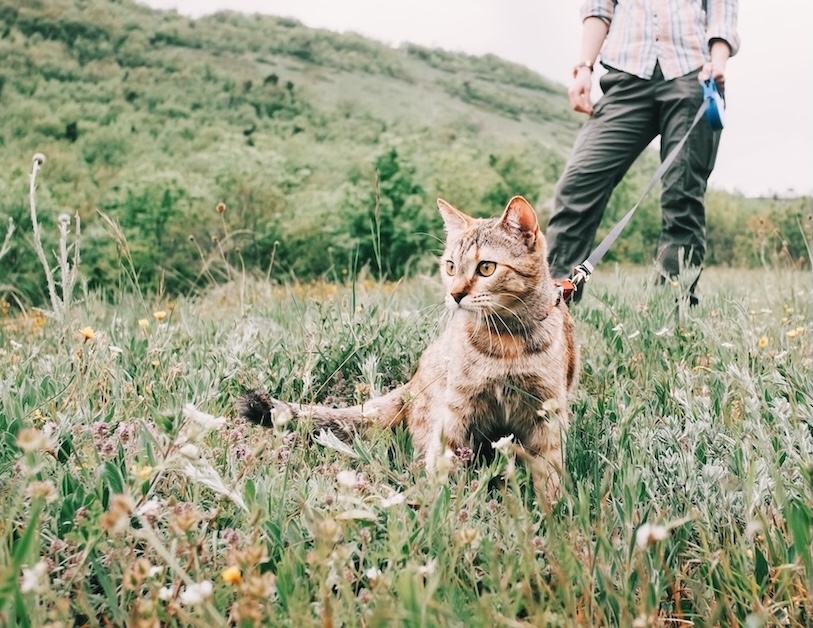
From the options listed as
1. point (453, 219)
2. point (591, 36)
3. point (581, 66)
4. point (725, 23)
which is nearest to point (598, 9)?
point (591, 36)

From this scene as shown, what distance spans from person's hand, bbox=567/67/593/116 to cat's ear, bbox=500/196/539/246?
7.37 ft

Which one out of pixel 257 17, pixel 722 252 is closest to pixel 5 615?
pixel 722 252

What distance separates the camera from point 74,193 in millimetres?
13414

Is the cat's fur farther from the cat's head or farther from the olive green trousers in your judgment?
the olive green trousers

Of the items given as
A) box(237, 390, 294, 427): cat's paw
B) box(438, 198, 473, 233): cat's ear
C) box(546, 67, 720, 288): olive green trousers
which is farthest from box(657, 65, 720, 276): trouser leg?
box(237, 390, 294, 427): cat's paw

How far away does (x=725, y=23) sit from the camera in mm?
3924

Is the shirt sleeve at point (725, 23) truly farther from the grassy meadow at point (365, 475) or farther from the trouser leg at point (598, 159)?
the grassy meadow at point (365, 475)

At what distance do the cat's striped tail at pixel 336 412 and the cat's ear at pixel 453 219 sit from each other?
28.0 inches

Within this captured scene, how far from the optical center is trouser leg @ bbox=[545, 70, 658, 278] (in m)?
4.29

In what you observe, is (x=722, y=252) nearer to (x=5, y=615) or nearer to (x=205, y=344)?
(x=205, y=344)

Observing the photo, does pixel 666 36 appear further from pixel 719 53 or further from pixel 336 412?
pixel 336 412

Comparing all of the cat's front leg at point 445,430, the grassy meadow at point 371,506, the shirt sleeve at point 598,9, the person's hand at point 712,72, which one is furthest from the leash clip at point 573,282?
the shirt sleeve at point 598,9

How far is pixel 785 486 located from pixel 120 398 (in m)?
2.11

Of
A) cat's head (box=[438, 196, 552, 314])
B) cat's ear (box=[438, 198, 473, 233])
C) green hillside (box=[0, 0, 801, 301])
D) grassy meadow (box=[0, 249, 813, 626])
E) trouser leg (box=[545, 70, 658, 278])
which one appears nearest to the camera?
grassy meadow (box=[0, 249, 813, 626])
